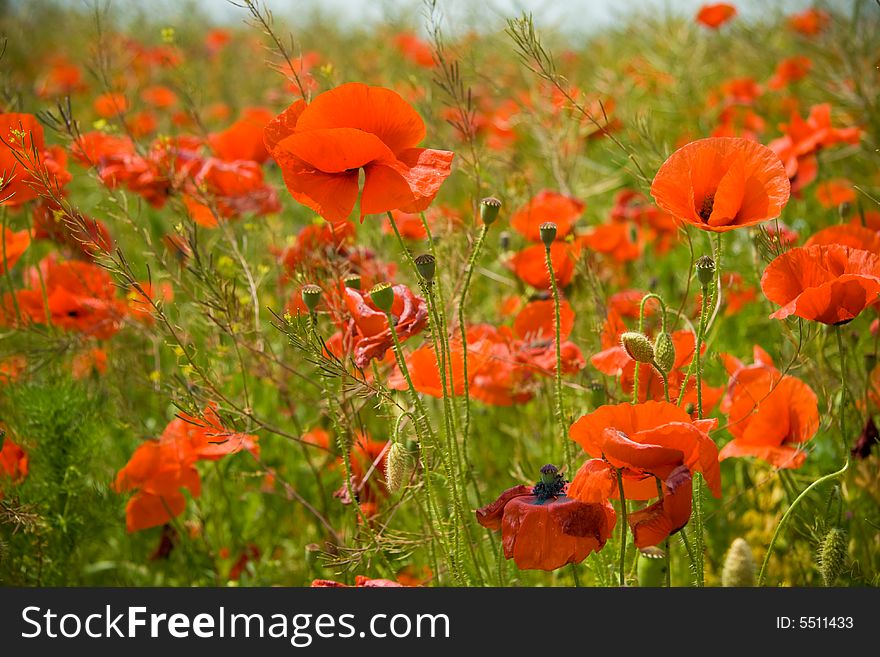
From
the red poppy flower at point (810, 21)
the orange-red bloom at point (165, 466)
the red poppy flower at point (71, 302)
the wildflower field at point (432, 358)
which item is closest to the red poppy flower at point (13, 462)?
the wildflower field at point (432, 358)

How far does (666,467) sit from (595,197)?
260cm

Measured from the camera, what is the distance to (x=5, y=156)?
4.53 ft

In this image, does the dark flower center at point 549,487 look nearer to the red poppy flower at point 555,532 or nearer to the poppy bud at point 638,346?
the red poppy flower at point 555,532

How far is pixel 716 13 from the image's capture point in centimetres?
356

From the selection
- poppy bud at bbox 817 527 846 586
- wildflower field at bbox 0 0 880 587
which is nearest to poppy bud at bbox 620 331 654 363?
wildflower field at bbox 0 0 880 587

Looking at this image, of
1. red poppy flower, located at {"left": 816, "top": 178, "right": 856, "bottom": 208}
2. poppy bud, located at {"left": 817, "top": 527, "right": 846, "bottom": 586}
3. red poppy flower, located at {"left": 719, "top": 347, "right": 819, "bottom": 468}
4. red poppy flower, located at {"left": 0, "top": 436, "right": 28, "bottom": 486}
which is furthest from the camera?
red poppy flower, located at {"left": 816, "top": 178, "right": 856, "bottom": 208}

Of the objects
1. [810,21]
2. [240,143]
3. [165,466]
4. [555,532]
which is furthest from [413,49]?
[555,532]

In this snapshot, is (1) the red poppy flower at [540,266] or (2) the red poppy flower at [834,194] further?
(2) the red poppy flower at [834,194]

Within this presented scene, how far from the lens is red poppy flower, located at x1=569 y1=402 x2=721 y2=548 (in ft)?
3.17

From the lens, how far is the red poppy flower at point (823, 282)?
3.73 feet

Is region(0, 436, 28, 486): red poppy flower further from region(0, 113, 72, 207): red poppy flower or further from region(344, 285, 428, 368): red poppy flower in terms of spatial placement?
region(344, 285, 428, 368): red poppy flower

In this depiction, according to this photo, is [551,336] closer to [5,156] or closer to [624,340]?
[624,340]

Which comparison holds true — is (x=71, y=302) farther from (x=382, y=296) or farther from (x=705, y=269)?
(x=705, y=269)
